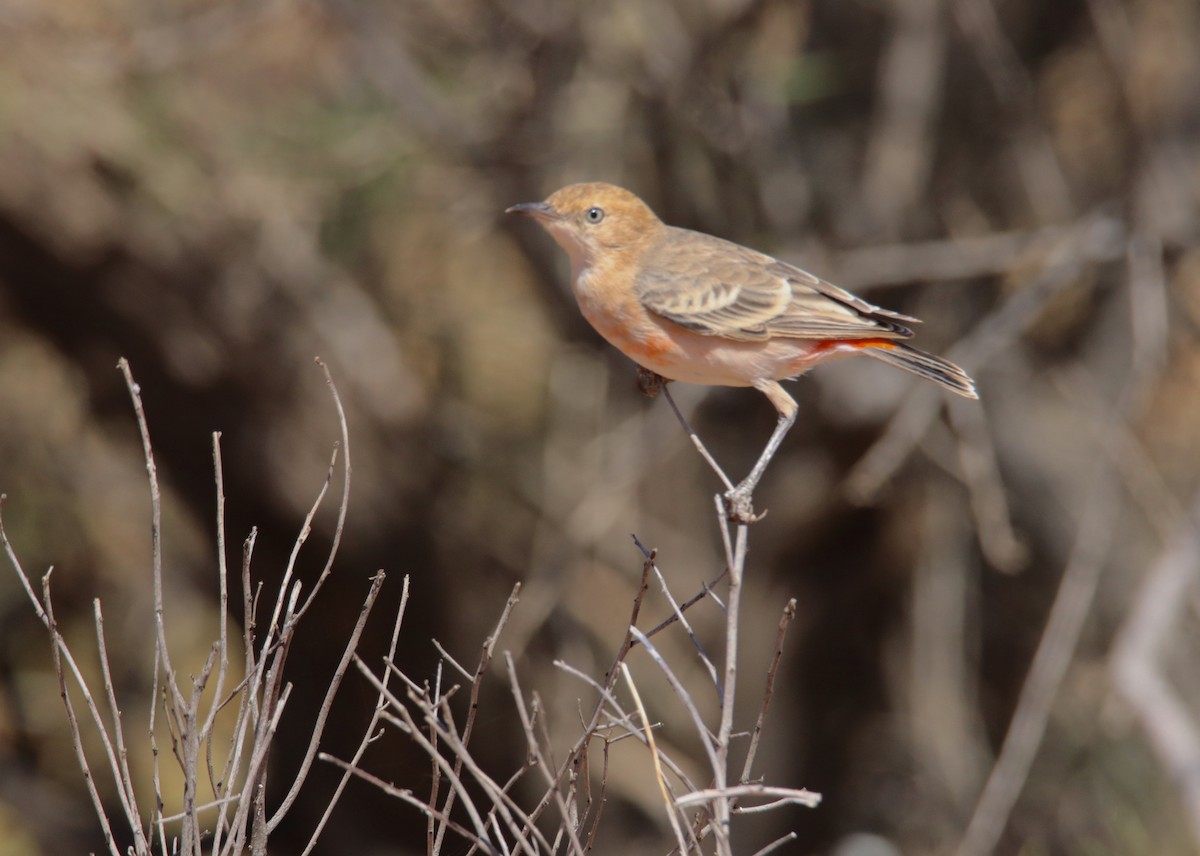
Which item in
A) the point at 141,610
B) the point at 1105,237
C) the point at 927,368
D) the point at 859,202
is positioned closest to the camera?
the point at 927,368

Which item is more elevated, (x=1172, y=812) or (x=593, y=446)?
(x=593, y=446)

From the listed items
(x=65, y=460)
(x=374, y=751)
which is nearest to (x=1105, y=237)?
(x=374, y=751)

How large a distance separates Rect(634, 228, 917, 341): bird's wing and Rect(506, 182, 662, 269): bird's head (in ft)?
0.30

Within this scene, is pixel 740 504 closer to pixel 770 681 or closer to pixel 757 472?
pixel 757 472

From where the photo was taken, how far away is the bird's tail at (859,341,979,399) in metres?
3.47

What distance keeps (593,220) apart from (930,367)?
109cm

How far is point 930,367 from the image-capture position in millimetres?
3537

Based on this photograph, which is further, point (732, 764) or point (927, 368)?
point (732, 764)

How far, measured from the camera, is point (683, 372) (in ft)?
10.4

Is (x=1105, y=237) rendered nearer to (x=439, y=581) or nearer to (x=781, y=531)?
(x=781, y=531)

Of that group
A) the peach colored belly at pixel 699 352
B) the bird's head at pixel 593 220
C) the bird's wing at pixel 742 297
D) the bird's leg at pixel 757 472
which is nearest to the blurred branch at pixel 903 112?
the bird's wing at pixel 742 297

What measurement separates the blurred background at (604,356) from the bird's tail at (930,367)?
1.40 m

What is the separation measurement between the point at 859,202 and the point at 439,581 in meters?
2.98

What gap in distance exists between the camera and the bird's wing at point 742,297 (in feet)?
11.2
